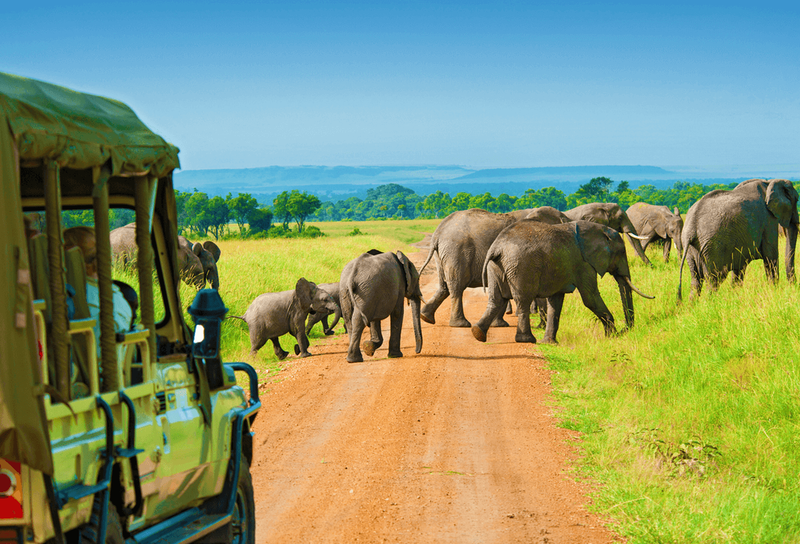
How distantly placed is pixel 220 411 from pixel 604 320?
10.3 m

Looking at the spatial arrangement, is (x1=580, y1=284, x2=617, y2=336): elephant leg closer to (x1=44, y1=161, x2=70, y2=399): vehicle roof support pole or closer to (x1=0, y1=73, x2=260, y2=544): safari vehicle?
(x1=0, y1=73, x2=260, y2=544): safari vehicle

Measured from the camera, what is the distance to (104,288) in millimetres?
3367

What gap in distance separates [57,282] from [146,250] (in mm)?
825

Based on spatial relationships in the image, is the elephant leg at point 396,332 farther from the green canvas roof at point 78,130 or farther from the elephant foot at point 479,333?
the green canvas roof at point 78,130

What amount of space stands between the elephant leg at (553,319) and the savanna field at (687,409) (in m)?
0.22

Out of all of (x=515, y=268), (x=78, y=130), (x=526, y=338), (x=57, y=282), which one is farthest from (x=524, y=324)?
(x=57, y=282)

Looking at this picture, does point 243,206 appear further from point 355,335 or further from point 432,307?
point 355,335

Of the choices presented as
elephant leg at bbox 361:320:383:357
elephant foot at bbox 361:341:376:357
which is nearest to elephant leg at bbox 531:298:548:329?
elephant leg at bbox 361:320:383:357

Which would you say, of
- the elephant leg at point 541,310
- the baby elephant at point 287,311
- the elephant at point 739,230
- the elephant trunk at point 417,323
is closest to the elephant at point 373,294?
the elephant trunk at point 417,323

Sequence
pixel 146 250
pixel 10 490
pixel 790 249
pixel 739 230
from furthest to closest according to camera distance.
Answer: pixel 790 249 < pixel 739 230 < pixel 146 250 < pixel 10 490

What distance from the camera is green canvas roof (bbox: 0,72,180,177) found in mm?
2928

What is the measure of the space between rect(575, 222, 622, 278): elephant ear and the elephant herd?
2 cm

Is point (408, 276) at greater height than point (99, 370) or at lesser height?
lesser

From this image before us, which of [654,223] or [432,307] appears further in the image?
[654,223]
